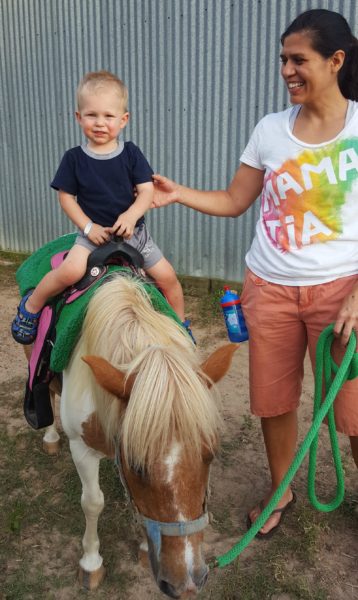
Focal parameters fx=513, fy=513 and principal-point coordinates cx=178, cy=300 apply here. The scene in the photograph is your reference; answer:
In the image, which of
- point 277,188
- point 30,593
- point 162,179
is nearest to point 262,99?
point 162,179

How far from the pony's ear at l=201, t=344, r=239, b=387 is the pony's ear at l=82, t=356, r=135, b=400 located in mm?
242

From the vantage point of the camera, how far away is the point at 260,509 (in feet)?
8.32

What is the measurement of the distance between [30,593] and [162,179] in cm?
191

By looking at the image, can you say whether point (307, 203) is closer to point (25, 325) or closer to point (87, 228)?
point (87, 228)

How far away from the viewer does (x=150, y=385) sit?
1448 millimetres

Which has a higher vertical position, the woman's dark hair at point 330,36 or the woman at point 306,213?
the woman's dark hair at point 330,36

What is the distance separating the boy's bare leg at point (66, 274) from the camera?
2.14 m

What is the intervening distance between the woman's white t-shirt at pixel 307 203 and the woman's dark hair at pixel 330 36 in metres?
0.14

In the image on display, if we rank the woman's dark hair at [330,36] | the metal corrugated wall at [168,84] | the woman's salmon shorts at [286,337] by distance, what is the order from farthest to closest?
the metal corrugated wall at [168,84] < the woman's salmon shorts at [286,337] < the woman's dark hair at [330,36]

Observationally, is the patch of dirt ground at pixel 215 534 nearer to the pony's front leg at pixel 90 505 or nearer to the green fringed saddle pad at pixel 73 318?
the pony's front leg at pixel 90 505

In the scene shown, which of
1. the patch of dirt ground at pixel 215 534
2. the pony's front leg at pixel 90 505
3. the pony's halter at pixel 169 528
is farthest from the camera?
the patch of dirt ground at pixel 215 534

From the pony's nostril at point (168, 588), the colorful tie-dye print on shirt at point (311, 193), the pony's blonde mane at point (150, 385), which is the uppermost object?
the colorful tie-dye print on shirt at point (311, 193)

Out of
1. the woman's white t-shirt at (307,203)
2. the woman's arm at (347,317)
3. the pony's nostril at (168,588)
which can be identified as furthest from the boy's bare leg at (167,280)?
the pony's nostril at (168,588)

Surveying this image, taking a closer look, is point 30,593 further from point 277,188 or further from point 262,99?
point 262,99
